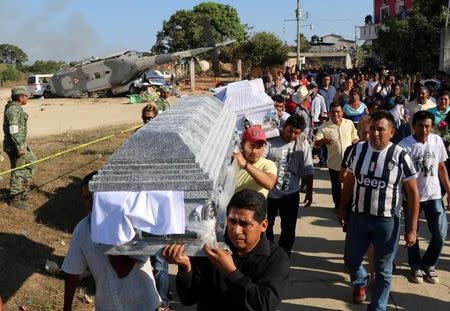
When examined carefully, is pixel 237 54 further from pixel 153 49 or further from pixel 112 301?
pixel 112 301

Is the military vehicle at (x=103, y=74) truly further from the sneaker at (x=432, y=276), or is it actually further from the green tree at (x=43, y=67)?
the green tree at (x=43, y=67)

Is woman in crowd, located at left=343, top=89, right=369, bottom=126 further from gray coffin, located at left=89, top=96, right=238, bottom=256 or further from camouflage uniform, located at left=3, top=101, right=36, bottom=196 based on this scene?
gray coffin, located at left=89, top=96, right=238, bottom=256

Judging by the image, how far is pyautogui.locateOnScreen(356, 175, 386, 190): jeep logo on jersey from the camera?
372 centimetres

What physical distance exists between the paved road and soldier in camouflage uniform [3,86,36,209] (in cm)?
262

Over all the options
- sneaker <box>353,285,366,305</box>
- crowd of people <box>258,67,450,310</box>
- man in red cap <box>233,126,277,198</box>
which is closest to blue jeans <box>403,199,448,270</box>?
crowd of people <box>258,67,450,310</box>

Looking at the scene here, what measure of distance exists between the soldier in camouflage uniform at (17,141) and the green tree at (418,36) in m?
13.8

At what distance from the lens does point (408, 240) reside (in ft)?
12.6

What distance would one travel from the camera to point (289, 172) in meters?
4.83

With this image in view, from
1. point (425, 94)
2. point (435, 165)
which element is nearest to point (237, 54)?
point (425, 94)

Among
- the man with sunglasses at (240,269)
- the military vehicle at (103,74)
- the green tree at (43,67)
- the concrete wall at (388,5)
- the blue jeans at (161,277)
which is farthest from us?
the green tree at (43,67)

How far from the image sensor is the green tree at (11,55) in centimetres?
9081

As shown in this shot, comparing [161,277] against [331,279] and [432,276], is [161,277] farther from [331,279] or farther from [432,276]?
[432,276]

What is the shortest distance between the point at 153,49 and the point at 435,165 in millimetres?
52798

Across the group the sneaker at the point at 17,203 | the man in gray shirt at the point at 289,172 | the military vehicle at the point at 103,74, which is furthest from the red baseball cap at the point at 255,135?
the military vehicle at the point at 103,74
